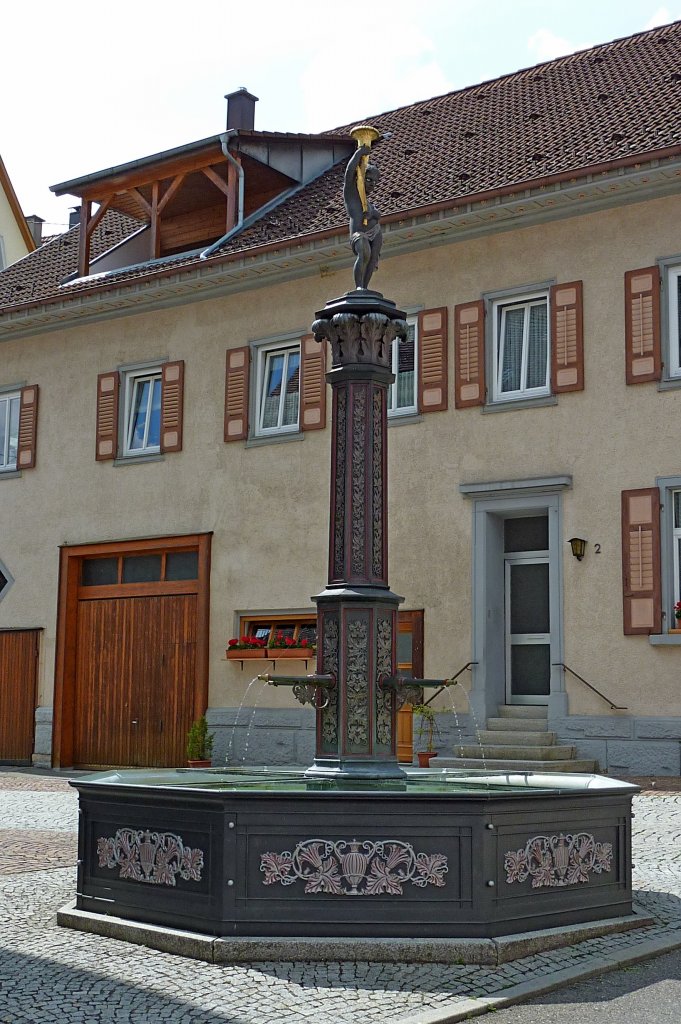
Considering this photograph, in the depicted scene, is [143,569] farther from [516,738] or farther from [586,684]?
[586,684]

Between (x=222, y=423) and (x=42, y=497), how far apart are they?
3.80 metres

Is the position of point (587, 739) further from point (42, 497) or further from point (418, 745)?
point (42, 497)

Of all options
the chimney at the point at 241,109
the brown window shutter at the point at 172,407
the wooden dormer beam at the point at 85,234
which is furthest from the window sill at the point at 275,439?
the chimney at the point at 241,109

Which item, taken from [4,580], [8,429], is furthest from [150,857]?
[8,429]

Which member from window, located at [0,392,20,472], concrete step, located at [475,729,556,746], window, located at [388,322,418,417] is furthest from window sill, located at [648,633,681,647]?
window, located at [0,392,20,472]

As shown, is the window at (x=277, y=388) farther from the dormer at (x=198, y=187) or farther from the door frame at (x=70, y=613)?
the dormer at (x=198, y=187)

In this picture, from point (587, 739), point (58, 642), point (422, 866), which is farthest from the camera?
point (58, 642)

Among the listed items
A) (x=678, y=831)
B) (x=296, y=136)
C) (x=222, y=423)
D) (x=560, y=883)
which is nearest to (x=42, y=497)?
(x=222, y=423)

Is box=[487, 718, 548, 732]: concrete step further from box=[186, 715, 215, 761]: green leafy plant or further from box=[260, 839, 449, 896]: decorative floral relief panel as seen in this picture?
box=[260, 839, 449, 896]: decorative floral relief panel

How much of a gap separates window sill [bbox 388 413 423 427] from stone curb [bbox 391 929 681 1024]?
10.6m

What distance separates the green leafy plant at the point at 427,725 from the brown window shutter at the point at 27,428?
8359mm

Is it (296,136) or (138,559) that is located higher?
(296,136)

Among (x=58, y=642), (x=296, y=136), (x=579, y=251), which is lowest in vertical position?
(x=58, y=642)

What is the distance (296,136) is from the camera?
2142 cm
